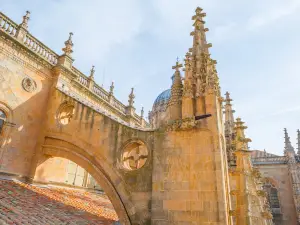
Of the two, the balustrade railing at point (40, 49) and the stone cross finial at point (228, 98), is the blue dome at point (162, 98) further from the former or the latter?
the balustrade railing at point (40, 49)

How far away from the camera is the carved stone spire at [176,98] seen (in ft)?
25.0

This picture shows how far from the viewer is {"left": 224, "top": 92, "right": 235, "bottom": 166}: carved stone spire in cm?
1278

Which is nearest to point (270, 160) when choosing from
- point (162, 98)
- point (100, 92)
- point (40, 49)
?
point (162, 98)

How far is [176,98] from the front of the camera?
7820 mm

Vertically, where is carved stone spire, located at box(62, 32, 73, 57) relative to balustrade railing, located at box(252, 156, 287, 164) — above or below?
above

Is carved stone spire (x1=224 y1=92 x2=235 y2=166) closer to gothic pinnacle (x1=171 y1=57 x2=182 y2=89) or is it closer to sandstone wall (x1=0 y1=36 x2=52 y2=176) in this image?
gothic pinnacle (x1=171 y1=57 x2=182 y2=89)

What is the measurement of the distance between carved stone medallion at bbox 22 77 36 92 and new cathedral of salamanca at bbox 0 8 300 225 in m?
0.05

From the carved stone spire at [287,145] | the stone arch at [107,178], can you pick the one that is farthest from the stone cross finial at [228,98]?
the carved stone spire at [287,145]

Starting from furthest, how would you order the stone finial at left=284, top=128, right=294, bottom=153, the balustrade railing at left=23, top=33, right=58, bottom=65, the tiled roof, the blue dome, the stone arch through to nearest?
the blue dome
the stone finial at left=284, top=128, right=294, bottom=153
the balustrade railing at left=23, top=33, right=58, bottom=65
the stone arch
the tiled roof

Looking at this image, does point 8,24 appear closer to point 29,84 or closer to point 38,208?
point 29,84

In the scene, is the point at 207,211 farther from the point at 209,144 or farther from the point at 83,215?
the point at 83,215

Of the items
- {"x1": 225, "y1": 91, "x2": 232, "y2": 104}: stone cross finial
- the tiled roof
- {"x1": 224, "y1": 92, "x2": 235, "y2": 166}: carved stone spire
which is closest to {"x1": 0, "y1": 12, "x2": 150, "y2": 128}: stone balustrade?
the tiled roof

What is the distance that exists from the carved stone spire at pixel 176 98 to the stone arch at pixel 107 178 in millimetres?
2765

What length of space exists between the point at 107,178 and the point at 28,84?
712cm
